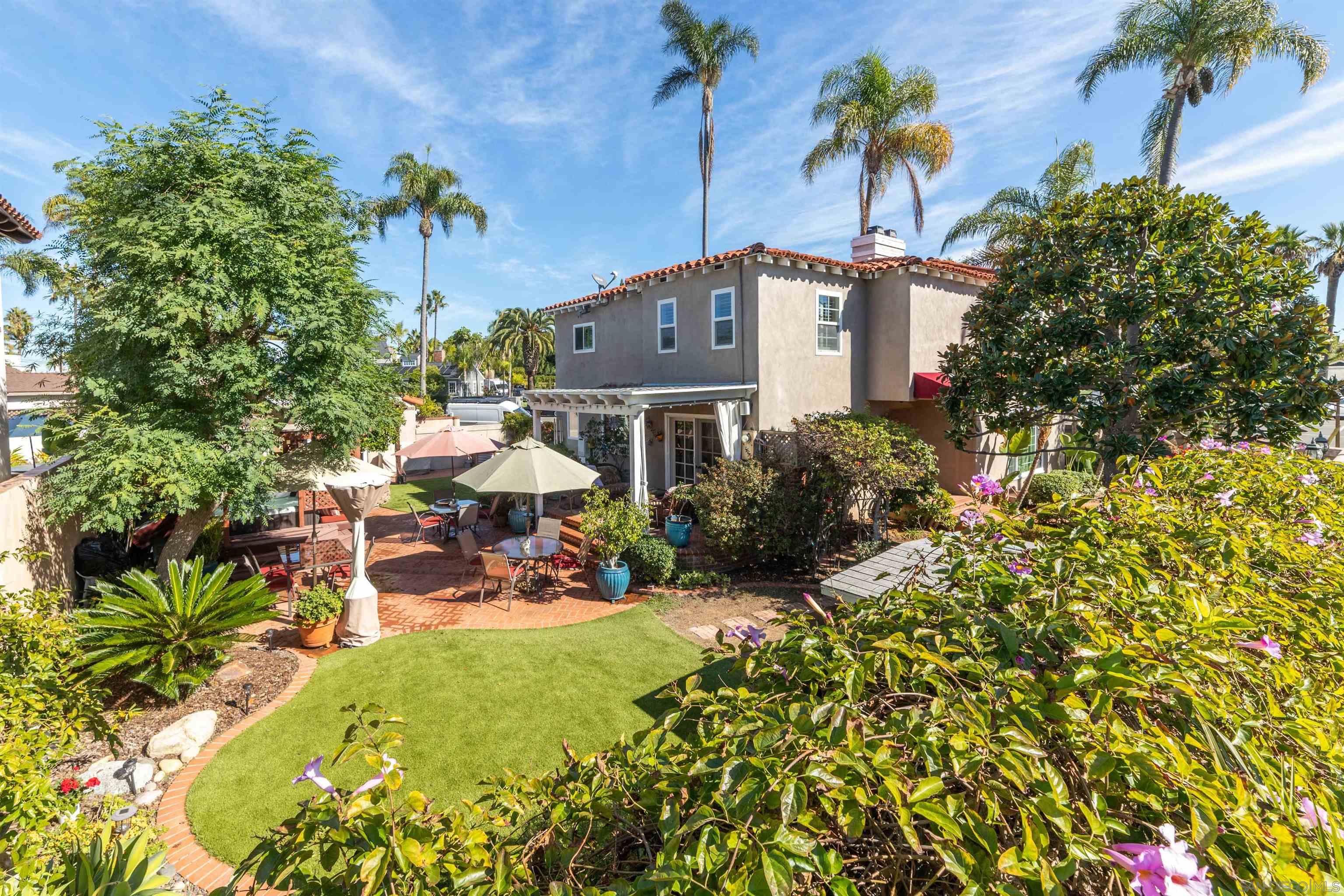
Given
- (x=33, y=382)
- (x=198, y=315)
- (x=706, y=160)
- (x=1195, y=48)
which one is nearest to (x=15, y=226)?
(x=198, y=315)

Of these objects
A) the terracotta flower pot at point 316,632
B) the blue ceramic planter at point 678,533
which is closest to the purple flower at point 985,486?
the blue ceramic planter at point 678,533

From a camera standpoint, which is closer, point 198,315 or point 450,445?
point 198,315

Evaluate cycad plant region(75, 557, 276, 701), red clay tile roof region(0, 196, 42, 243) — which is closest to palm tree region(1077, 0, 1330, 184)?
cycad plant region(75, 557, 276, 701)

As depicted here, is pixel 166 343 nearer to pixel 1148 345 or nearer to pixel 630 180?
pixel 1148 345

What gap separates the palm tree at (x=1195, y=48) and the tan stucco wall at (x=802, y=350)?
14427mm

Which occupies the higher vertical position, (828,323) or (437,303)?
(437,303)

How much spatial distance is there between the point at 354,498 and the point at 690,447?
998 cm

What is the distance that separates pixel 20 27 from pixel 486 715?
12414mm

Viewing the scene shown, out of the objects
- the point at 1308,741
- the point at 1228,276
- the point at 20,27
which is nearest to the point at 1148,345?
the point at 1228,276

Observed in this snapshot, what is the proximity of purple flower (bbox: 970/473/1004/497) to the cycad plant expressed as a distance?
30.3 ft

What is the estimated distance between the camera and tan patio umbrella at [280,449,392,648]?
9.98m

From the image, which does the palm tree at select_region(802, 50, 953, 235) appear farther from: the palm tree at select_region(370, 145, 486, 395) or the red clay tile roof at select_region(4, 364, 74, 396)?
the red clay tile roof at select_region(4, 364, 74, 396)

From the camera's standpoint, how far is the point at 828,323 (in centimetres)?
1675

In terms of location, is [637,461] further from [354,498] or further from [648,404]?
[354,498]
